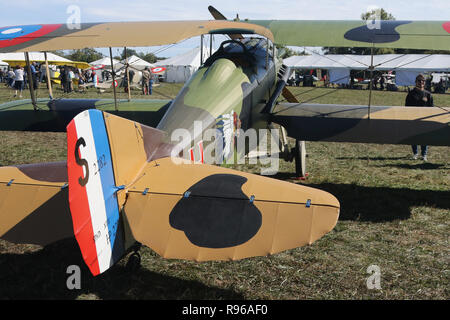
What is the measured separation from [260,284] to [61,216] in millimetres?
1779

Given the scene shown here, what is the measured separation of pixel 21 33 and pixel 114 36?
1730 mm

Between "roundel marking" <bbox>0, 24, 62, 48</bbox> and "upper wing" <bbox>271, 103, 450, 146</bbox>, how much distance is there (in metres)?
3.37

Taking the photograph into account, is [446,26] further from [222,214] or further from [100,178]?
Answer: [100,178]

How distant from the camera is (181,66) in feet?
102

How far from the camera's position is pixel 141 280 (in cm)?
365

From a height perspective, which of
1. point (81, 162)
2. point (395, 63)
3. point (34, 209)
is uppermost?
point (81, 162)

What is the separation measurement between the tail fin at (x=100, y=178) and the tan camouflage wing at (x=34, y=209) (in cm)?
42

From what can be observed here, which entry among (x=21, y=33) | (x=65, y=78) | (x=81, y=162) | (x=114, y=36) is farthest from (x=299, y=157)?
(x=65, y=78)

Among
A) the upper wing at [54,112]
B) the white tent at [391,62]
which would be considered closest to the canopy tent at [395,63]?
the white tent at [391,62]

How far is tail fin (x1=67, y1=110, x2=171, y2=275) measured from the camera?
102 inches

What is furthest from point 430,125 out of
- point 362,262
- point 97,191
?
point 97,191

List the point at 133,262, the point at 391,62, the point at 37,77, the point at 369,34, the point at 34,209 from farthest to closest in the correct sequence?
1. the point at 391,62
2. the point at 37,77
3. the point at 369,34
4. the point at 133,262
5. the point at 34,209

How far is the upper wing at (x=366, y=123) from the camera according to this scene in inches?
224
